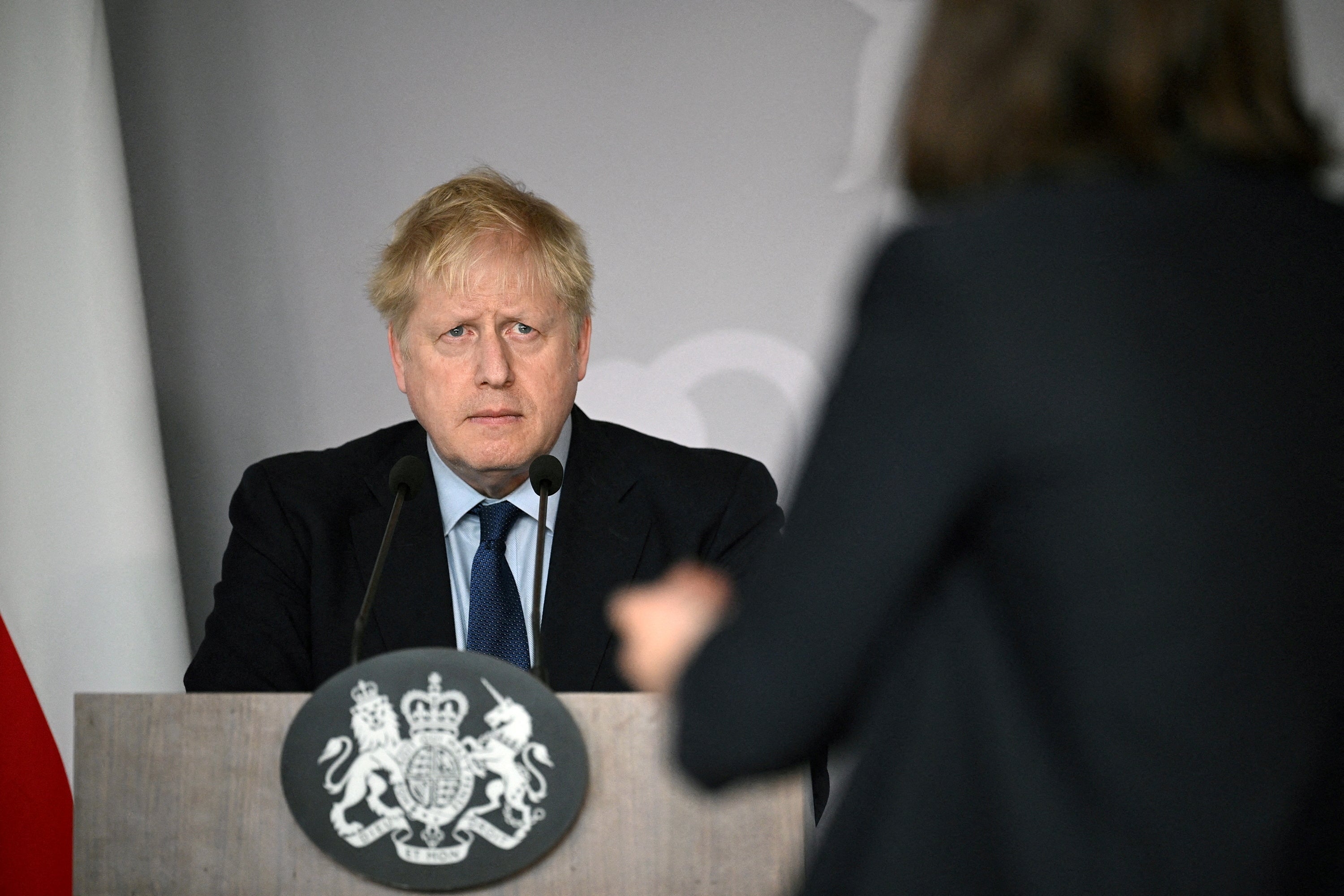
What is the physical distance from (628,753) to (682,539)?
92 cm

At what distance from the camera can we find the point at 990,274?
0.67 meters

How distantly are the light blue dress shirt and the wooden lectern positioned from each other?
29.8 inches

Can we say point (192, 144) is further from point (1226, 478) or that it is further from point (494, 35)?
point (1226, 478)

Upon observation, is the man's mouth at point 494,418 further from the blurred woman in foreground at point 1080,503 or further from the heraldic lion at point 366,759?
the blurred woman in foreground at point 1080,503

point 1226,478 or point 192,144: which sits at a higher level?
point 192,144

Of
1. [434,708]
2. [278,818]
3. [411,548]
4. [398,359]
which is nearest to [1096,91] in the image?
[434,708]

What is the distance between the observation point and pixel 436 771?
47.0 inches

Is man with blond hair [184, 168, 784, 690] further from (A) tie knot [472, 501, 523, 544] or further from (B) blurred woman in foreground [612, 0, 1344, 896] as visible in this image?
(B) blurred woman in foreground [612, 0, 1344, 896]

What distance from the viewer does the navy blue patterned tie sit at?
1.93 meters

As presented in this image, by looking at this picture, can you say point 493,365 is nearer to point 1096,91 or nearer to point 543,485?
point 543,485

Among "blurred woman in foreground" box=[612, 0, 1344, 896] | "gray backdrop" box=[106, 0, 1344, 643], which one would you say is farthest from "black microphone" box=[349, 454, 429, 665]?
"gray backdrop" box=[106, 0, 1344, 643]

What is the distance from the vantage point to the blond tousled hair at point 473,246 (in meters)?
2.13

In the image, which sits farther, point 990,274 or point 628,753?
point 628,753

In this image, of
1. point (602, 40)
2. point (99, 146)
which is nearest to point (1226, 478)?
point (99, 146)
